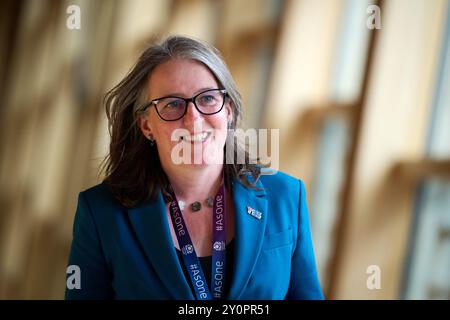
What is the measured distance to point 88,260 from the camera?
1.28 m

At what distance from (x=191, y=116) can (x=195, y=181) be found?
182 mm

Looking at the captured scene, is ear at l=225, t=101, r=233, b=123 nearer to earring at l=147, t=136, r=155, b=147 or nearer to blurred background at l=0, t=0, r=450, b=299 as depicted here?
earring at l=147, t=136, r=155, b=147

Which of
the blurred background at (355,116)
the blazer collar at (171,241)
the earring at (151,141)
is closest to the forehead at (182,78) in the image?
the earring at (151,141)

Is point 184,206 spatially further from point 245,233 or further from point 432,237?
point 432,237

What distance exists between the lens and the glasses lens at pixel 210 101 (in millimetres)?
1131

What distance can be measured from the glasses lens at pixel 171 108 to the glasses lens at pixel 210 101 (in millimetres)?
36

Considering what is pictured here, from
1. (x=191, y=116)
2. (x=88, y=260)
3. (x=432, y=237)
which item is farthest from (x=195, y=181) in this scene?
(x=432, y=237)

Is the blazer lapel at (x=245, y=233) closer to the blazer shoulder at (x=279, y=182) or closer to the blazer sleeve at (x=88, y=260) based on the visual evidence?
the blazer shoulder at (x=279, y=182)

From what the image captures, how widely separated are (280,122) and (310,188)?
10.7 inches

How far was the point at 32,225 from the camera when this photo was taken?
17.5 ft

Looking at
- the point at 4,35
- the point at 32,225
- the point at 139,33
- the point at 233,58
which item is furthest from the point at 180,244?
the point at 4,35

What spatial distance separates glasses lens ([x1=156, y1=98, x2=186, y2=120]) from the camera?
1123 mm

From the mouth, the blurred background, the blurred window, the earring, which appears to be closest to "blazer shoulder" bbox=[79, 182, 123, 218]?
the earring

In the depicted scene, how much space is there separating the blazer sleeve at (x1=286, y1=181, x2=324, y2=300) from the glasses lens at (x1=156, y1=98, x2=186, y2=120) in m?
0.40
